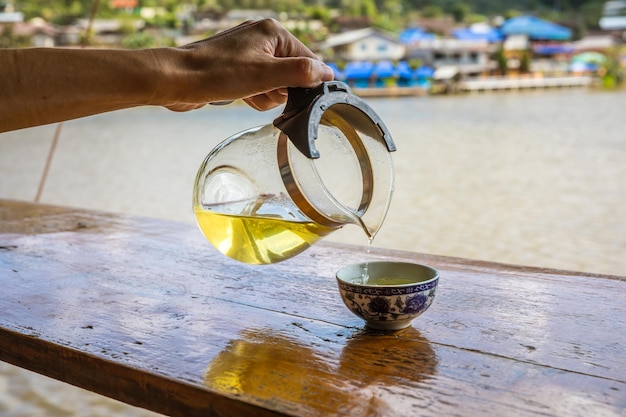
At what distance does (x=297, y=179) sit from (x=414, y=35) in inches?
1170

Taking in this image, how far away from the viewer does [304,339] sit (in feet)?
2.77

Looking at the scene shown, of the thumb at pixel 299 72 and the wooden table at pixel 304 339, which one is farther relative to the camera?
the thumb at pixel 299 72

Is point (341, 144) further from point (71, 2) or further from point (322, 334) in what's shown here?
point (71, 2)

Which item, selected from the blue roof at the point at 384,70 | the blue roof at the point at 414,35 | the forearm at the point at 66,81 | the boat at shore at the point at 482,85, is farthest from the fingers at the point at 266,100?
the blue roof at the point at 414,35

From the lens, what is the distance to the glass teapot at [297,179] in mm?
833

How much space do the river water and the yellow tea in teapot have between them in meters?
1.15

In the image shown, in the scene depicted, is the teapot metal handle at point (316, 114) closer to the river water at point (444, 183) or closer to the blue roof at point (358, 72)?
the river water at point (444, 183)

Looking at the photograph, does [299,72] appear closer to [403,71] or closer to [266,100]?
[266,100]

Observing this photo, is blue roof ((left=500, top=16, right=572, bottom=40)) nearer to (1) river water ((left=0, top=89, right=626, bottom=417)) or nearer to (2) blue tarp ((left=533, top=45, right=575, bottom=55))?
(2) blue tarp ((left=533, top=45, right=575, bottom=55))

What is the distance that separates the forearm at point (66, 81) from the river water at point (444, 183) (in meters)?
1.30

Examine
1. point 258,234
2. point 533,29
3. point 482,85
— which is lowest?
point 258,234

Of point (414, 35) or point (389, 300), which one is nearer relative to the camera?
Result: point (389, 300)

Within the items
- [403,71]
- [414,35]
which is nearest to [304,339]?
[403,71]

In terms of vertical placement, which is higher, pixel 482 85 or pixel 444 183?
pixel 482 85
